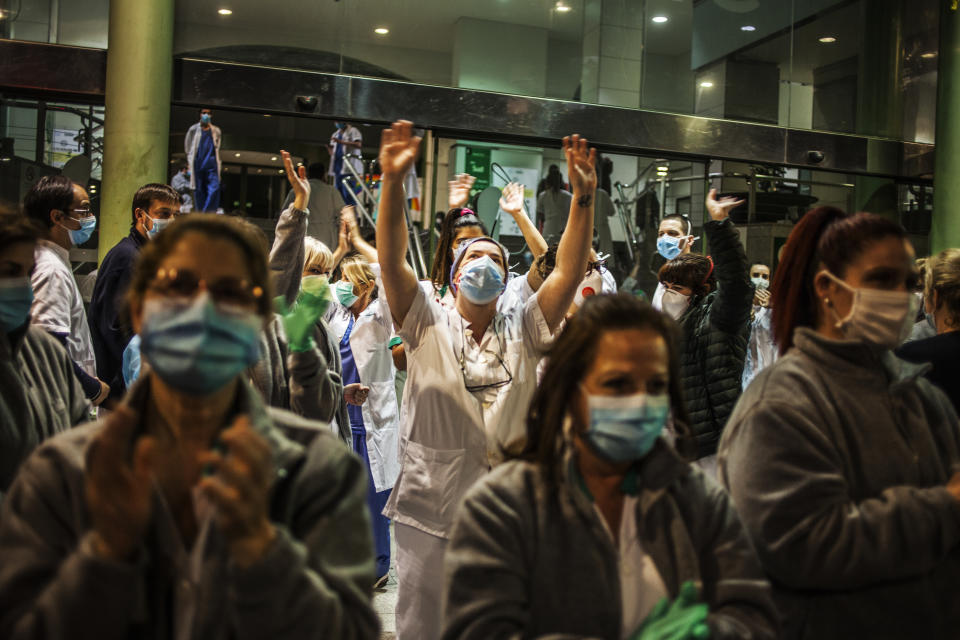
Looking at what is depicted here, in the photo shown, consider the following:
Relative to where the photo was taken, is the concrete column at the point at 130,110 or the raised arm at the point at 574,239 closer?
the raised arm at the point at 574,239

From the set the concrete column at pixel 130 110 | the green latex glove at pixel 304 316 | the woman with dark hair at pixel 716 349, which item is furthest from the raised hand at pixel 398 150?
the concrete column at pixel 130 110

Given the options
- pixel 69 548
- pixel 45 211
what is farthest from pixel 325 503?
pixel 45 211

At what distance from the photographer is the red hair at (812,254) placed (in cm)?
223

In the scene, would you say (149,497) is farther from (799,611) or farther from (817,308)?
(817,308)

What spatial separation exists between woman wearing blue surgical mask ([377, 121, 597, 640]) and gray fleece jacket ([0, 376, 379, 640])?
1.53 metres

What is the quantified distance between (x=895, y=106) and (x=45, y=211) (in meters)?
9.69

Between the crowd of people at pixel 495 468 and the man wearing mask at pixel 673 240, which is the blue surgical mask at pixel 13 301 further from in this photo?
the man wearing mask at pixel 673 240

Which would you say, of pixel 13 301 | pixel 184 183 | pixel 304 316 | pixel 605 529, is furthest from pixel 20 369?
pixel 184 183

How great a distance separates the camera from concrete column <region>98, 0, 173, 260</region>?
25.0 ft

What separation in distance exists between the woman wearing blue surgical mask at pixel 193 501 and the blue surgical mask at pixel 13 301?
31.9 inches

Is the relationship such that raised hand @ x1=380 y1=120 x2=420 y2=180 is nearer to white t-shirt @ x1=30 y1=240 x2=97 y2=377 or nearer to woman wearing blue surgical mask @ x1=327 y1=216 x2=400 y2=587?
white t-shirt @ x1=30 y1=240 x2=97 y2=377

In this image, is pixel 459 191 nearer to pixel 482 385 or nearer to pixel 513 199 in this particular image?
pixel 513 199

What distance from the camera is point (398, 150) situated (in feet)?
9.52

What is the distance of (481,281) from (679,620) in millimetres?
1871
